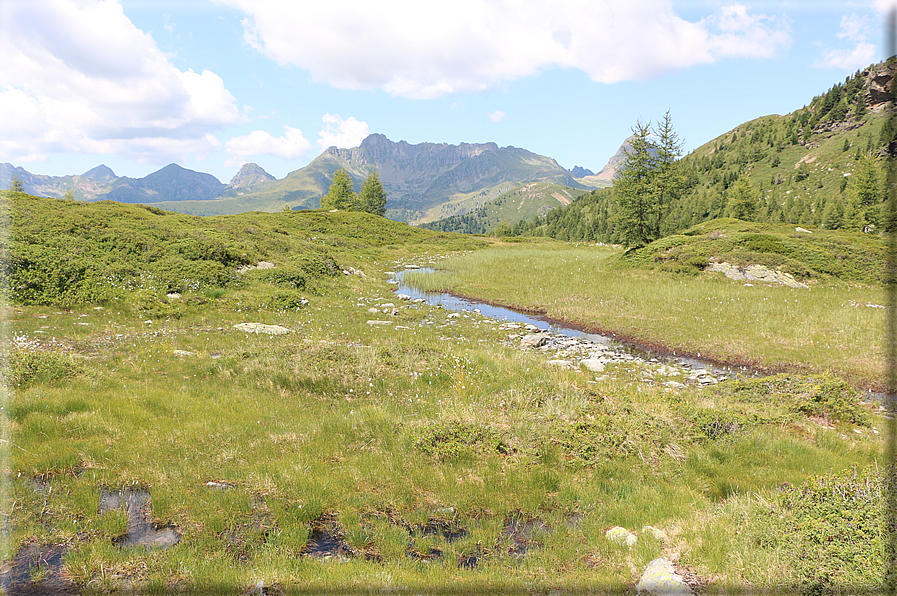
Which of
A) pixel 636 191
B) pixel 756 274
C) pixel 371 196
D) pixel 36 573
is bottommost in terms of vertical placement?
pixel 36 573

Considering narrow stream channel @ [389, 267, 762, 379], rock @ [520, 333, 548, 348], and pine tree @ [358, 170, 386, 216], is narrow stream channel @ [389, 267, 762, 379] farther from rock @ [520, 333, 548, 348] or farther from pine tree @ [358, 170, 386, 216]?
pine tree @ [358, 170, 386, 216]

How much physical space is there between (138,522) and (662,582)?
23.5ft

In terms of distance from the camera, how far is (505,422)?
30.2ft

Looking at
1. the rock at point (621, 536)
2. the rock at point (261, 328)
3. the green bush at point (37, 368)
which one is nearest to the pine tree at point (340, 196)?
the rock at point (261, 328)

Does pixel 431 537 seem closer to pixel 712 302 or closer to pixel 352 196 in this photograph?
pixel 712 302

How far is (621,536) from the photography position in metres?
5.70

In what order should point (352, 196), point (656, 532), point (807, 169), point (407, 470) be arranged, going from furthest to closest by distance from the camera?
point (807, 169) < point (352, 196) < point (407, 470) < point (656, 532)

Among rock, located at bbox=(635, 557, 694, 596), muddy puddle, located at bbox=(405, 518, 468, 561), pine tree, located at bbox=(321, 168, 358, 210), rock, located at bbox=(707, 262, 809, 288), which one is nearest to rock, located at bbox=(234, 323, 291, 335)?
muddy puddle, located at bbox=(405, 518, 468, 561)

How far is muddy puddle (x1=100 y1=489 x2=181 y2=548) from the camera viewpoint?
535cm

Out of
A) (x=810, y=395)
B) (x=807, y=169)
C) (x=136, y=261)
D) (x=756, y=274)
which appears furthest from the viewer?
(x=807, y=169)

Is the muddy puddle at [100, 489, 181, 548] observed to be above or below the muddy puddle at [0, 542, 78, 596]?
below

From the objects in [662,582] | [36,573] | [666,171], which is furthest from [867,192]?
[36,573]

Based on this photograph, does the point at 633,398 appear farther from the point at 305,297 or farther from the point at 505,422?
the point at 305,297

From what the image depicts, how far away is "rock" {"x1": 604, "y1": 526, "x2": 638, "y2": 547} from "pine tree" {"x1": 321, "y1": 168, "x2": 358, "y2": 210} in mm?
106496
